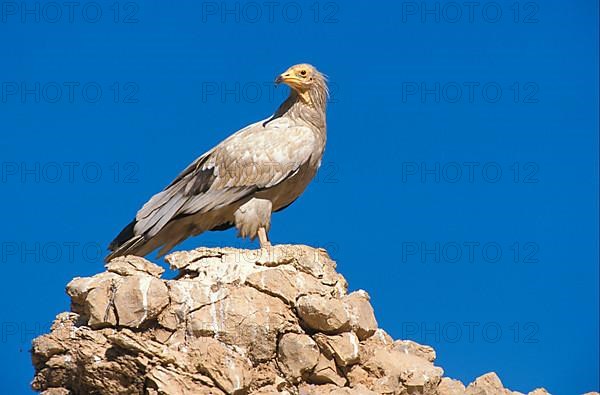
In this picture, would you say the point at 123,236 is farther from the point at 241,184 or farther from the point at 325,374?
the point at 325,374

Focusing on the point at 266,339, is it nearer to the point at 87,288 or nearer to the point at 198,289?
the point at 198,289

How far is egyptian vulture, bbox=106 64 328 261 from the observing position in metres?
17.7

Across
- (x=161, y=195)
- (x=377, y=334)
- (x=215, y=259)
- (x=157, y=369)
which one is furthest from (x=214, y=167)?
(x=157, y=369)

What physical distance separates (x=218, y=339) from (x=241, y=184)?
4490 millimetres

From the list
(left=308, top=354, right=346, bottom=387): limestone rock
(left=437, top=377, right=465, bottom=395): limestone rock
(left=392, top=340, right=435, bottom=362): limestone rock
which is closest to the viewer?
(left=308, top=354, right=346, bottom=387): limestone rock

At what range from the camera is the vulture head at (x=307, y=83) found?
60.8 feet

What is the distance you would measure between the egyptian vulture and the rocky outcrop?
268cm

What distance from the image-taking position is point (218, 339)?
45.5 ft

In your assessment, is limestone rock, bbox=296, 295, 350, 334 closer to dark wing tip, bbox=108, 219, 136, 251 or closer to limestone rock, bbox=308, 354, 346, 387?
limestone rock, bbox=308, 354, 346, 387

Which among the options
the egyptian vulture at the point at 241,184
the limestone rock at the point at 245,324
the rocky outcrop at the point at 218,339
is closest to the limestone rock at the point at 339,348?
the rocky outcrop at the point at 218,339

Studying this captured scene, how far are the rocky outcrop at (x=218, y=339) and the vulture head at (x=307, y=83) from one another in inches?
169

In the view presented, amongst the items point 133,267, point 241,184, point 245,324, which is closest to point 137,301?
point 133,267

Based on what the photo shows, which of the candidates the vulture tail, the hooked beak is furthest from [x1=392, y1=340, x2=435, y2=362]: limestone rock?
the hooked beak

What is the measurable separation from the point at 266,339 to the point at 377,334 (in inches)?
78.7
